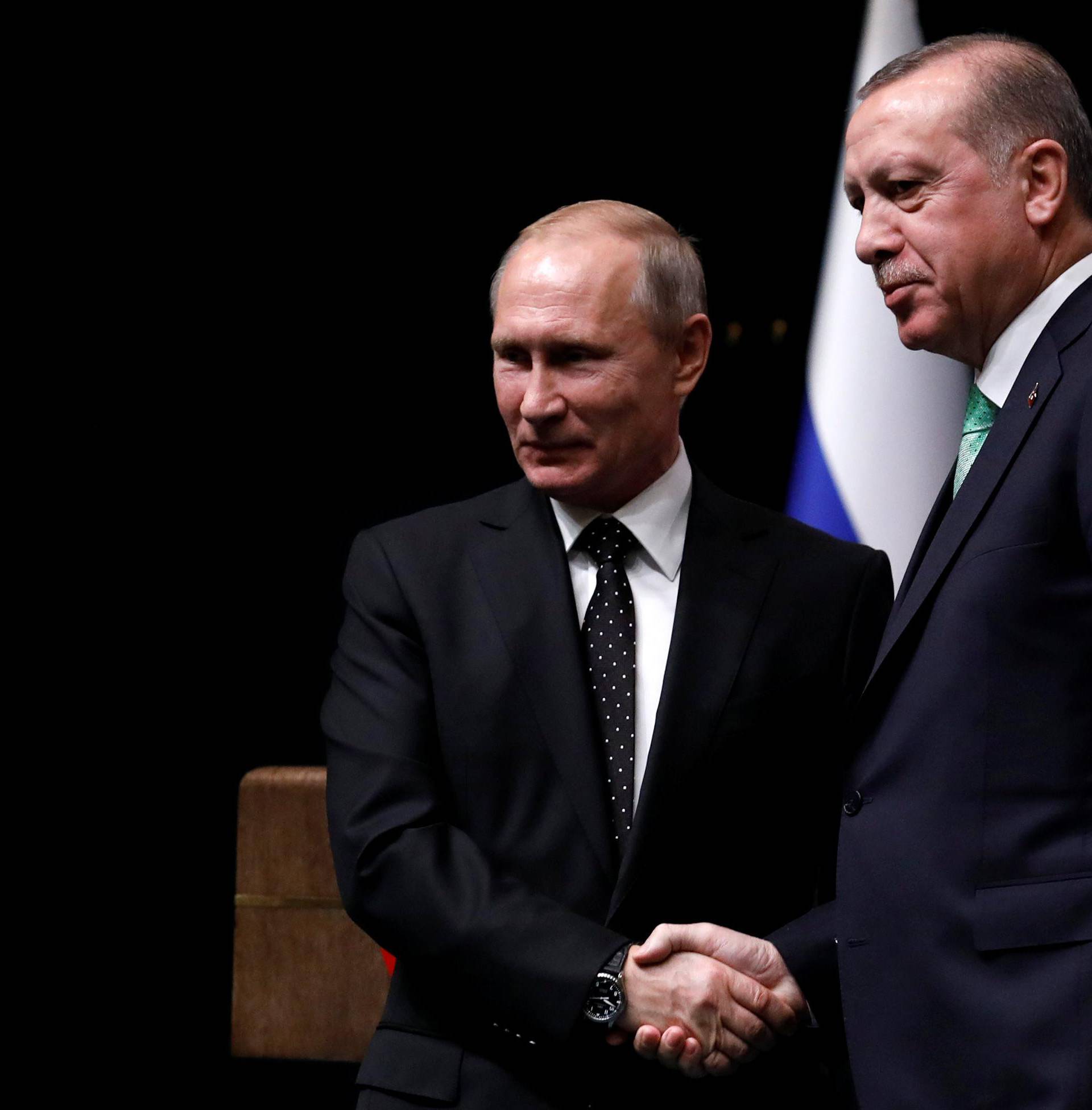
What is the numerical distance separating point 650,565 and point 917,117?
2.17ft

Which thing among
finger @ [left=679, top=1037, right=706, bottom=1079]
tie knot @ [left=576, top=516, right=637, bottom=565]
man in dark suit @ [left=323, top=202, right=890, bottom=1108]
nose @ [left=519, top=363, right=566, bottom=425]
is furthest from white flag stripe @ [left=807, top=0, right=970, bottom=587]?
finger @ [left=679, top=1037, right=706, bottom=1079]

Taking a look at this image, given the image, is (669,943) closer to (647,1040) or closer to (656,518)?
(647,1040)

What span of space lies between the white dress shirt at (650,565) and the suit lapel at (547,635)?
34mm

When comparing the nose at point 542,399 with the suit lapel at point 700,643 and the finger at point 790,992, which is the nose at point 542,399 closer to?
the suit lapel at point 700,643

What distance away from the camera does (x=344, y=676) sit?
2.05m

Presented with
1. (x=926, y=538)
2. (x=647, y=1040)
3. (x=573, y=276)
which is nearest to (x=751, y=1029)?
(x=647, y=1040)

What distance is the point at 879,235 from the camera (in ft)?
5.91

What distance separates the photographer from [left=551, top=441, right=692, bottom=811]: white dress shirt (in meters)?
2.01

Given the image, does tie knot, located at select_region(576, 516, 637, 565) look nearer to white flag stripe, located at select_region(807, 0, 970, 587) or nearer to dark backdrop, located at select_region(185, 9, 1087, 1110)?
white flag stripe, located at select_region(807, 0, 970, 587)

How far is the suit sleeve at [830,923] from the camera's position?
1.86 meters

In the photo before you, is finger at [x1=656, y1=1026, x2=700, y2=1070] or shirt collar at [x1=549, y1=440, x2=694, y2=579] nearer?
finger at [x1=656, y1=1026, x2=700, y2=1070]

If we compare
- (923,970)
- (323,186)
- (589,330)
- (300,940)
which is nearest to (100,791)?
(300,940)

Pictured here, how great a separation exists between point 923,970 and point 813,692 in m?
0.46

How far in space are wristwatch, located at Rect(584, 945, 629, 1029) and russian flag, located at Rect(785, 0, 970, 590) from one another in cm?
188
